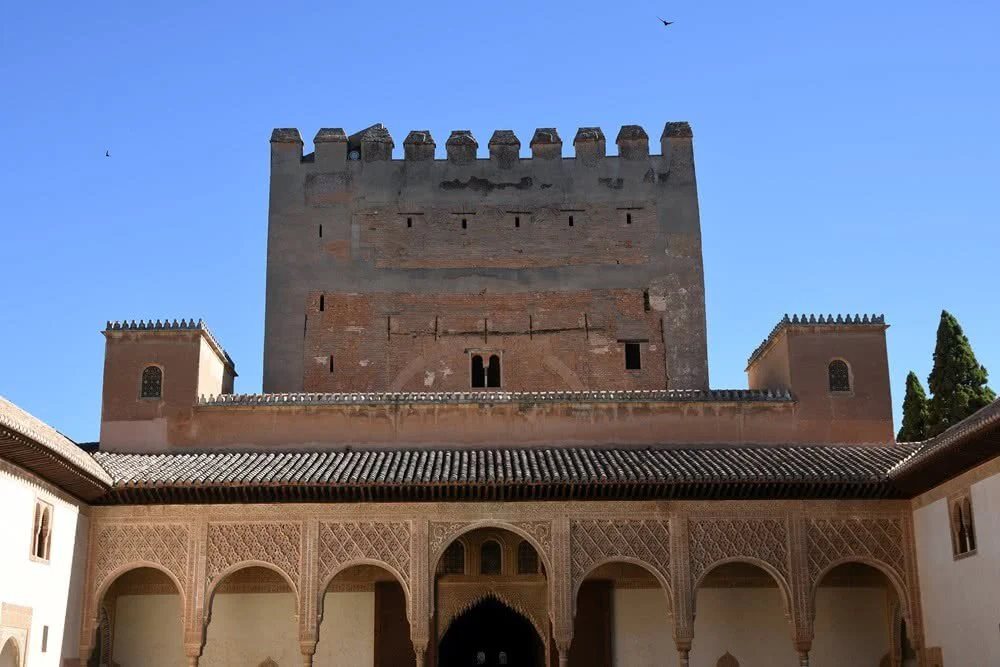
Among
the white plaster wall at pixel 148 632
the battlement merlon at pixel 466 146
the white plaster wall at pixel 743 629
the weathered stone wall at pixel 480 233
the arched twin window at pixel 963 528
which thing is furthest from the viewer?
the battlement merlon at pixel 466 146

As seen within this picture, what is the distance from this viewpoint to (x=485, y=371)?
75.5 feet

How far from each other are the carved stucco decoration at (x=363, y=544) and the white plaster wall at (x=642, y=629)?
331cm

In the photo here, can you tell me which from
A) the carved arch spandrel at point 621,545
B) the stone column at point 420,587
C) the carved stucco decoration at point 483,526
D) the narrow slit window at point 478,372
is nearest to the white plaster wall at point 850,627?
the carved arch spandrel at point 621,545

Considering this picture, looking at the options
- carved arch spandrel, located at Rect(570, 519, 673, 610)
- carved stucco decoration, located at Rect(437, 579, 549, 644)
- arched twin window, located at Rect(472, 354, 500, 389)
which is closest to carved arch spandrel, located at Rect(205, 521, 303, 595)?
carved stucco decoration, located at Rect(437, 579, 549, 644)

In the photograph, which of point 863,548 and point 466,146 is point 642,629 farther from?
point 466,146

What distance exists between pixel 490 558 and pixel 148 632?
469 cm

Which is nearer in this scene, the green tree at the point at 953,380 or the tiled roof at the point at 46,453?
the tiled roof at the point at 46,453

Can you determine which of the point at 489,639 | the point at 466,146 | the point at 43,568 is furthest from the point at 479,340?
the point at 43,568

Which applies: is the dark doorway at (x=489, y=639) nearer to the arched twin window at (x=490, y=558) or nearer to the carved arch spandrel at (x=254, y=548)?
the arched twin window at (x=490, y=558)

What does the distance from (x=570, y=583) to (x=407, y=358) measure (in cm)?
790

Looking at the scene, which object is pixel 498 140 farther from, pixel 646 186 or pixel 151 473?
pixel 151 473

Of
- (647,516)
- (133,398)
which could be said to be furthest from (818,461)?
(133,398)

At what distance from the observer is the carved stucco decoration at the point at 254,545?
53.1 ft

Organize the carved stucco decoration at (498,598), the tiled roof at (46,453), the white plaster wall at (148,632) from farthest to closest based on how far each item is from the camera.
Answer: the carved stucco decoration at (498,598)
the white plaster wall at (148,632)
the tiled roof at (46,453)
